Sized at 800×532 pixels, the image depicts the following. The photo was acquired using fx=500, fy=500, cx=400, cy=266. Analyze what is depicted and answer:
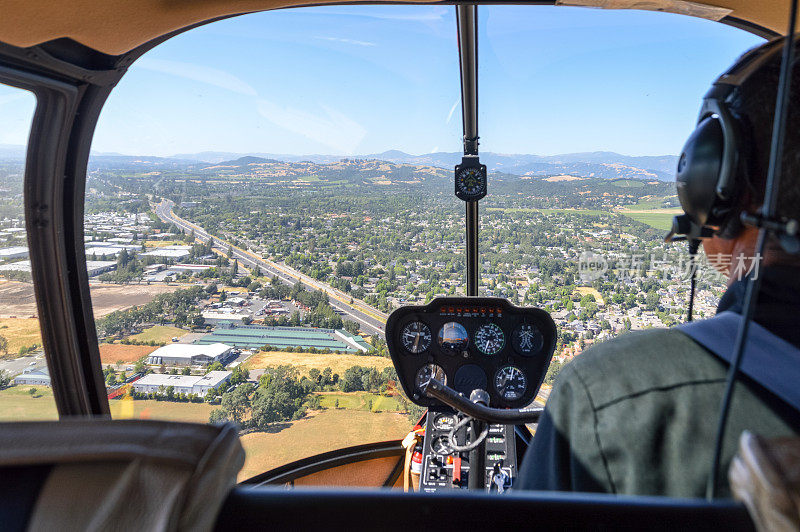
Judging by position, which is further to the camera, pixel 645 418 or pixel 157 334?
pixel 157 334

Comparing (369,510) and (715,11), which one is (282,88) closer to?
(715,11)

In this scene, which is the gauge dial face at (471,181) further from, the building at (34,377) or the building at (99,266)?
the building at (34,377)

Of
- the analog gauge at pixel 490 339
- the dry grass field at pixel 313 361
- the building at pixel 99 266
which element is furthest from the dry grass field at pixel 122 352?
the analog gauge at pixel 490 339

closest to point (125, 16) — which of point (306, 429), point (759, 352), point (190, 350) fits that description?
point (190, 350)

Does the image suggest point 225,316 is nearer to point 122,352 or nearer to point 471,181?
point 122,352

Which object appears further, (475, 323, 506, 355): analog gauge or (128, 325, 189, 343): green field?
(128, 325, 189, 343): green field

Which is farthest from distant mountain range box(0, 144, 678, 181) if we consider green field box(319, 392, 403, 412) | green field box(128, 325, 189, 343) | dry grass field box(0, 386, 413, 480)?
green field box(319, 392, 403, 412)

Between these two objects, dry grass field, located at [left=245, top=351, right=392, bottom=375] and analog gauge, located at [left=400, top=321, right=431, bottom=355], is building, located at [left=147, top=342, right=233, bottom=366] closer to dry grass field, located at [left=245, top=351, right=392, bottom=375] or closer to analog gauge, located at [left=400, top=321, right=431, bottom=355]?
dry grass field, located at [left=245, top=351, right=392, bottom=375]
